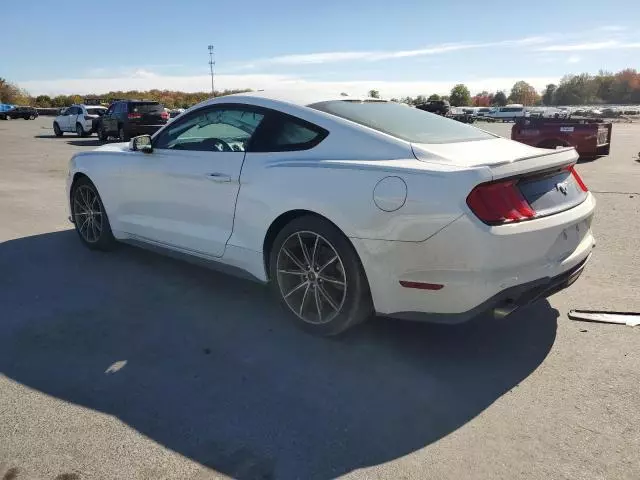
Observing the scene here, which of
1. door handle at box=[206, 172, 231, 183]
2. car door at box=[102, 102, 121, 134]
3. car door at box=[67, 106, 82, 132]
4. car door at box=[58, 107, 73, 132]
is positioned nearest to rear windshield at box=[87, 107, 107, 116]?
car door at box=[67, 106, 82, 132]

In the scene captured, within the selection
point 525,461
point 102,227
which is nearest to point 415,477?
point 525,461

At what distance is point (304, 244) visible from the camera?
3.65 metres

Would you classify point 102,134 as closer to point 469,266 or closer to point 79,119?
point 79,119

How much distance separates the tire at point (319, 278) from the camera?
342 centimetres

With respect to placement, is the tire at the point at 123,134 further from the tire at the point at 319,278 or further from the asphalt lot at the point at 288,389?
the tire at the point at 319,278

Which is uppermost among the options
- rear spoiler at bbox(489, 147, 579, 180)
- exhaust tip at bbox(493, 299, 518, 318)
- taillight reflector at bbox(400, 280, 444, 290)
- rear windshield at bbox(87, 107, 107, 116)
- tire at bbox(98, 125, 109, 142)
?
rear windshield at bbox(87, 107, 107, 116)

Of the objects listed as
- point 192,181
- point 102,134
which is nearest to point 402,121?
point 192,181

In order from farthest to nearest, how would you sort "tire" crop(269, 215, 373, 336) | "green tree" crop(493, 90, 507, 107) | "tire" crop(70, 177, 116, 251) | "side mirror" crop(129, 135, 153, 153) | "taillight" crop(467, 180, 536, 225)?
"green tree" crop(493, 90, 507, 107)
"tire" crop(70, 177, 116, 251)
"side mirror" crop(129, 135, 153, 153)
"tire" crop(269, 215, 373, 336)
"taillight" crop(467, 180, 536, 225)

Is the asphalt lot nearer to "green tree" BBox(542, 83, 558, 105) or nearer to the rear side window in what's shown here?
the rear side window

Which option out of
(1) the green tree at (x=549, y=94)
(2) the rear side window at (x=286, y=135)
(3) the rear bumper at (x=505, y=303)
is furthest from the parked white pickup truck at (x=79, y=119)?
(1) the green tree at (x=549, y=94)

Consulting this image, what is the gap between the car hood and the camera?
10.6 ft

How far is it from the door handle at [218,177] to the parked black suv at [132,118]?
58.1 feet

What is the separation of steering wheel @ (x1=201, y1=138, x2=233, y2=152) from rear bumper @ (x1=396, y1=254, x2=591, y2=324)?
186cm

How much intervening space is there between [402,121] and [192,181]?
5.47ft
